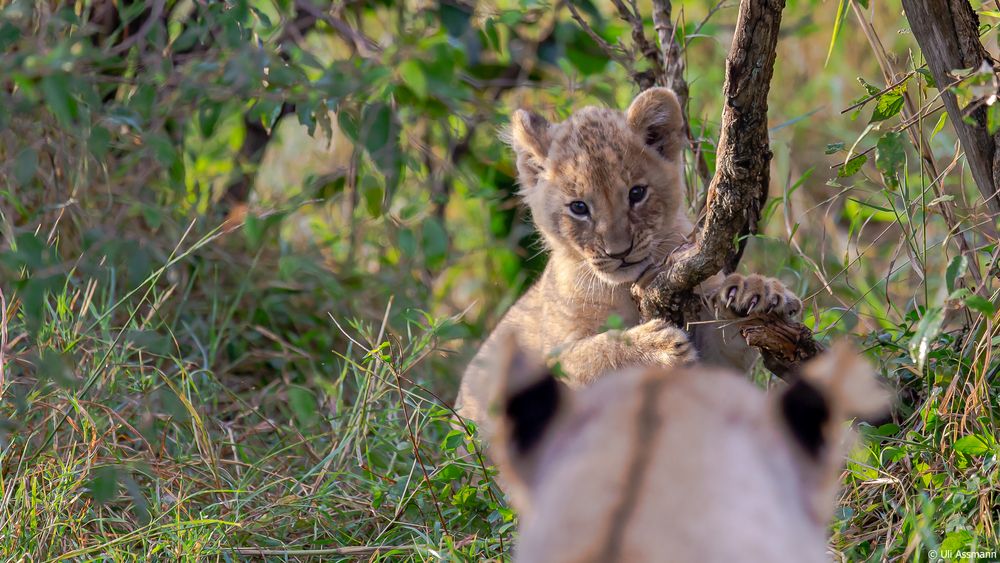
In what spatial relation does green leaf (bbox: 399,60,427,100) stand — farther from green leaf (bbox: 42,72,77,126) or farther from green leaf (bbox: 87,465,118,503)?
green leaf (bbox: 87,465,118,503)

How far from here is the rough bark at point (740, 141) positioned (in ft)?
9.21

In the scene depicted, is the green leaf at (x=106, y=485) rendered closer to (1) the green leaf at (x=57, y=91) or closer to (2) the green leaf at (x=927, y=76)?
(1) the green leaf at (x=57, y=91)

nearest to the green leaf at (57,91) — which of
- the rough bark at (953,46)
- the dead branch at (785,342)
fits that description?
the dead branch at (785,342)

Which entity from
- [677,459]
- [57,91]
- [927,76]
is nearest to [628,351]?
[927,76]

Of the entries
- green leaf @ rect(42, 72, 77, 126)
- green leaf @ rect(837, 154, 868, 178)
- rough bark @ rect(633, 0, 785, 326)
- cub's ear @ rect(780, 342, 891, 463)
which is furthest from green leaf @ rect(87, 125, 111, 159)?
cub's ear @ rect(780, 342, 891, 463)

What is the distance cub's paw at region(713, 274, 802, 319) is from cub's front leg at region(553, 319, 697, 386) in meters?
0.18

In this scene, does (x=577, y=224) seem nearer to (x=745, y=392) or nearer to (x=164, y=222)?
(x=164, y=222)

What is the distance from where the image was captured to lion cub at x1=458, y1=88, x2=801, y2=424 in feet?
13.4

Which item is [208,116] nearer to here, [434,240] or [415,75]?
[434,240]

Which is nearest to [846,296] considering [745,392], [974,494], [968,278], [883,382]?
[968,278]

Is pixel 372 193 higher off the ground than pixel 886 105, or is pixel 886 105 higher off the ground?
pixel 886 105

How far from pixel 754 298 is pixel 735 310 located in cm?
7

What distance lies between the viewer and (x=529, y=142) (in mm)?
4730

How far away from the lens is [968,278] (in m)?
3.99
